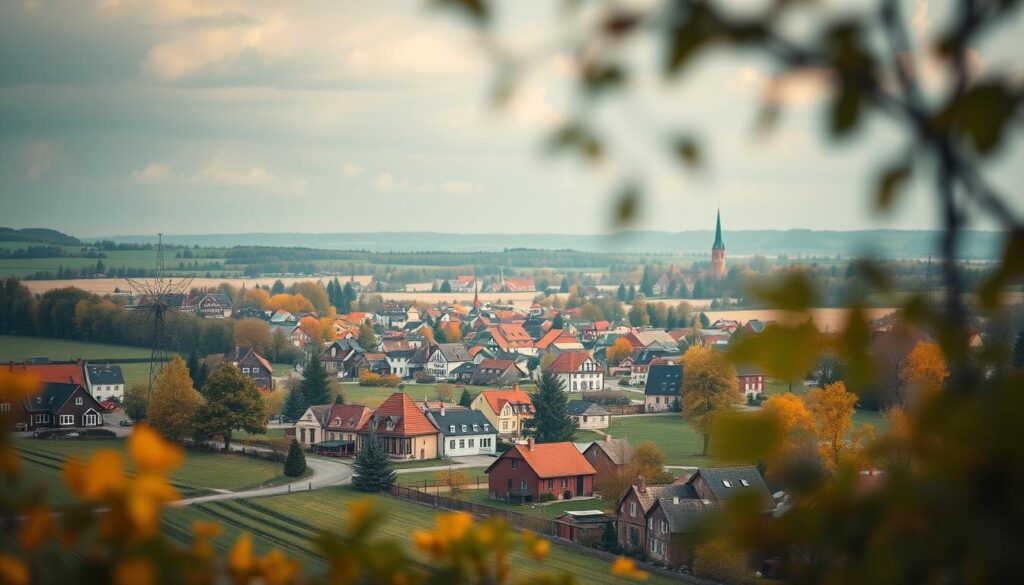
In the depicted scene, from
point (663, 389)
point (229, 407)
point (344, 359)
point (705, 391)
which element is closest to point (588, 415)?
point (663, 389)

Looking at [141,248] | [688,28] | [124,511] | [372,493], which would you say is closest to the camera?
[124,511]

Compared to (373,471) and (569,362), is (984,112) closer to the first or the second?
(373,471)

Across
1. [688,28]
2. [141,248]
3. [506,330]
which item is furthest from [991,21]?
[141,248]

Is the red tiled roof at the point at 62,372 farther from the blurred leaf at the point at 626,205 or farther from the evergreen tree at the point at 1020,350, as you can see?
the blurred leaf at the point at 626,205

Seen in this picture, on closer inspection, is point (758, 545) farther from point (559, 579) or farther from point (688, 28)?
point (688, 28)

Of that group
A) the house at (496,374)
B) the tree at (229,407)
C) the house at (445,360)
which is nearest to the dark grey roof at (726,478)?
the tree at (229,407)

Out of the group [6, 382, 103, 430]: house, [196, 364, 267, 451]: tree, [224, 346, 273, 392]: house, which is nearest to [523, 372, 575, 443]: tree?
[196, 364, 267, 451]: tree

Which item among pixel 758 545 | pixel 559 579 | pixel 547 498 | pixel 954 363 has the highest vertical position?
pixel 954 363
